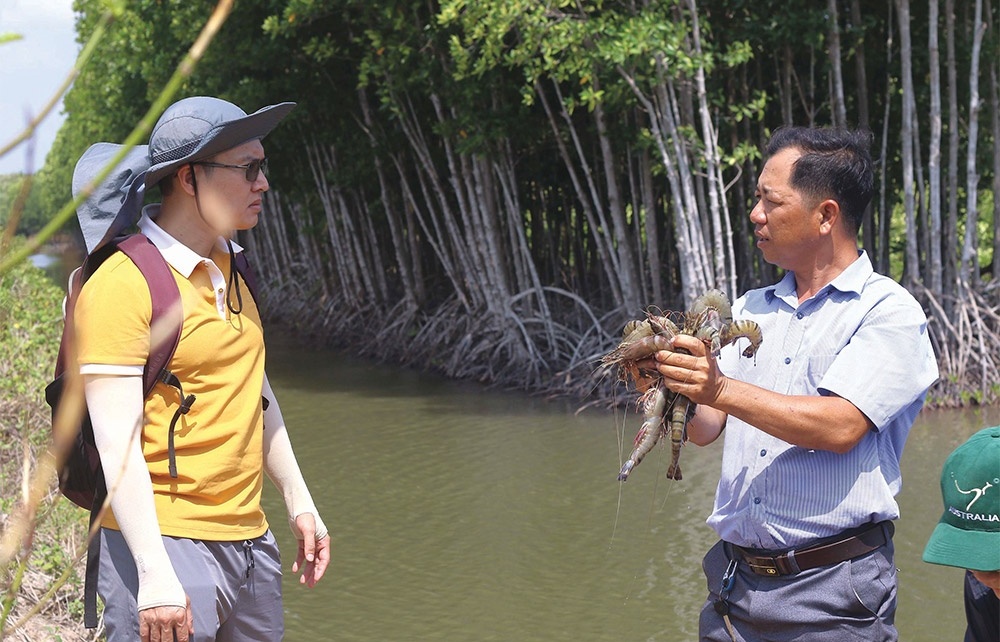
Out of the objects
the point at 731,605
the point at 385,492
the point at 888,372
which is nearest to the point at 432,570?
the point at 385,492

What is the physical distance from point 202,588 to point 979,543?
5.50 ft

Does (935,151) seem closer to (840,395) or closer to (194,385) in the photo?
(840,395)

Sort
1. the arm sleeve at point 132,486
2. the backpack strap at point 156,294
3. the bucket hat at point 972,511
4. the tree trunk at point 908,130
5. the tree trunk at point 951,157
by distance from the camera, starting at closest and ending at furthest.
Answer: the bucket hat at point 972,511 < the arm sleeve at point 132,486 < the backpack strap at point 156,294 < the tree trunk at point 908,130 < the tree trunk at point 951,157

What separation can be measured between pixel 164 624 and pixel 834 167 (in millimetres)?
1887

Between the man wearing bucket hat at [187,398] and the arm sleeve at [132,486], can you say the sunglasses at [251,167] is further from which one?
the arm sleeve at [132,486]

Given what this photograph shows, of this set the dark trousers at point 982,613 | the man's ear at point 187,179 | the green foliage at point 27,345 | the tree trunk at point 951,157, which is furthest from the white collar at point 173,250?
the tree trunk at point 951,157

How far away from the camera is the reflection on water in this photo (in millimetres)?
5707

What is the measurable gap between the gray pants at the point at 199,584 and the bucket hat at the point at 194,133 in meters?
0.89

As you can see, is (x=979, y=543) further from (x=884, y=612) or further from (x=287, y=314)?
(x=287, y=314)

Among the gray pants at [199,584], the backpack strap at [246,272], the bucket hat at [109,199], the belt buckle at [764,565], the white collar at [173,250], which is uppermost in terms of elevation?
the bucket hat at [109,199]

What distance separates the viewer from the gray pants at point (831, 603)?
2654mm

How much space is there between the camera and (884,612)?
269cm

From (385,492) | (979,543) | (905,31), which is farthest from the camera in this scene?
(905,31)

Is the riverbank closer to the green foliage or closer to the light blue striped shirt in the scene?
the green foliage
